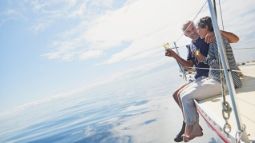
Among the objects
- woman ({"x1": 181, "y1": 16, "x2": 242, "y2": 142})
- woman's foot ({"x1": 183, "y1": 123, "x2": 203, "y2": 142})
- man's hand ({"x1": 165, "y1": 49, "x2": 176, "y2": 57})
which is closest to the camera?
woman ({"x1": 181, "y1": 16, "x2": 242, "y2": 142})

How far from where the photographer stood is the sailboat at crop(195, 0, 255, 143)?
2688mm

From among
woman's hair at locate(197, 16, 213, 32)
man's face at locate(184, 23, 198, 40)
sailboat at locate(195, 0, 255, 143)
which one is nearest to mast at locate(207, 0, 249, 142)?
sailboat at locate(195, 0, 255, 143)

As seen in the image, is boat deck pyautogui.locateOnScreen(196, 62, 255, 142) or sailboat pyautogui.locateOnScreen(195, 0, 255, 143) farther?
boat deck pyautogui.locateOnScreen(196, 62, 255, 142)

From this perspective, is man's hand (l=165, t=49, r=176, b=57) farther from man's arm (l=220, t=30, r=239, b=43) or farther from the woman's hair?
man's arm (l=220, t=30, r=239, b=43)

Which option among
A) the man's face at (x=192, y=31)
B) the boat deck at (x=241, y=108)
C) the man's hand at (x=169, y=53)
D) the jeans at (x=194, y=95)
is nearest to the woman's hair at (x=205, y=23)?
the jeans at (x=194, y=95)

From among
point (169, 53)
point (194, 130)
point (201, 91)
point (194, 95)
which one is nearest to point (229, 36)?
point (201, 91)

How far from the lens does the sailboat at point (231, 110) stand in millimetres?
2688

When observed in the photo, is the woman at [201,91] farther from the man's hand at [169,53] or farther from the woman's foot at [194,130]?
the man's hand at [169,53]

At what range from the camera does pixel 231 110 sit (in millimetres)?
3584

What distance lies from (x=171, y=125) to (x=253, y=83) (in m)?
103

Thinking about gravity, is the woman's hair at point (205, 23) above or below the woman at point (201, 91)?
above

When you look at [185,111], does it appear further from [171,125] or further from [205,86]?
[171,125]

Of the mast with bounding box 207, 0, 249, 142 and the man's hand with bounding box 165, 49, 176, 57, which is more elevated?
the man's hand with bounding box 165, 49, 176, 57

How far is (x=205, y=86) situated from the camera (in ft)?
17.6
